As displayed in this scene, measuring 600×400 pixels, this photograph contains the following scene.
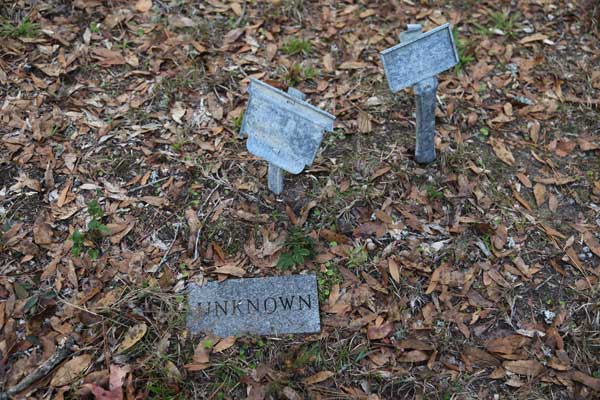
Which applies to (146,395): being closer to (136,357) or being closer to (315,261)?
(136,357)

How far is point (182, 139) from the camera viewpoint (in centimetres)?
316

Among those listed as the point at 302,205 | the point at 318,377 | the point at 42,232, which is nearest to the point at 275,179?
the point at 302,205

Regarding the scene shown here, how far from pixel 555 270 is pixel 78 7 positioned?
3.67m

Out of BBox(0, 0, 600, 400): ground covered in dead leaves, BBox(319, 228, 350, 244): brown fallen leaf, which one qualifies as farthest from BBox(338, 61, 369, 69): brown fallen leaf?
BBox(319, 228, 350, 244): brown fallen leaf

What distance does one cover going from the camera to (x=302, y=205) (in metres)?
2.90

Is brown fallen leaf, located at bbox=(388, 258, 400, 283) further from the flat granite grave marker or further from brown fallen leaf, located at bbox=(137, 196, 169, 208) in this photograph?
brown fallen leaf, located at bbox=(137, 196, 169, 208)

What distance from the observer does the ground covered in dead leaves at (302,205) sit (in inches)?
95.0

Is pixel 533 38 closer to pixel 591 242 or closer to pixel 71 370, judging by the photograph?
pixel 591 242

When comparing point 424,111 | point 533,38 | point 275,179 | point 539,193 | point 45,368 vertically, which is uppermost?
point 424,111

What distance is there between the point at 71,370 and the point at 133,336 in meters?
0.30

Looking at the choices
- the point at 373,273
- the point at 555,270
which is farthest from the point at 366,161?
the point at 555,270

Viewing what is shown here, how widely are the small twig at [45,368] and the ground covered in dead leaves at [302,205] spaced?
1cm

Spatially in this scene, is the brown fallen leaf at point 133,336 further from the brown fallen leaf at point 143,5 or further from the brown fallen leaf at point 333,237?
the brown fallen leaf at point 143,5

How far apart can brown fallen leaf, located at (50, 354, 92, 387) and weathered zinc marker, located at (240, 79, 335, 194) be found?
1271mm
